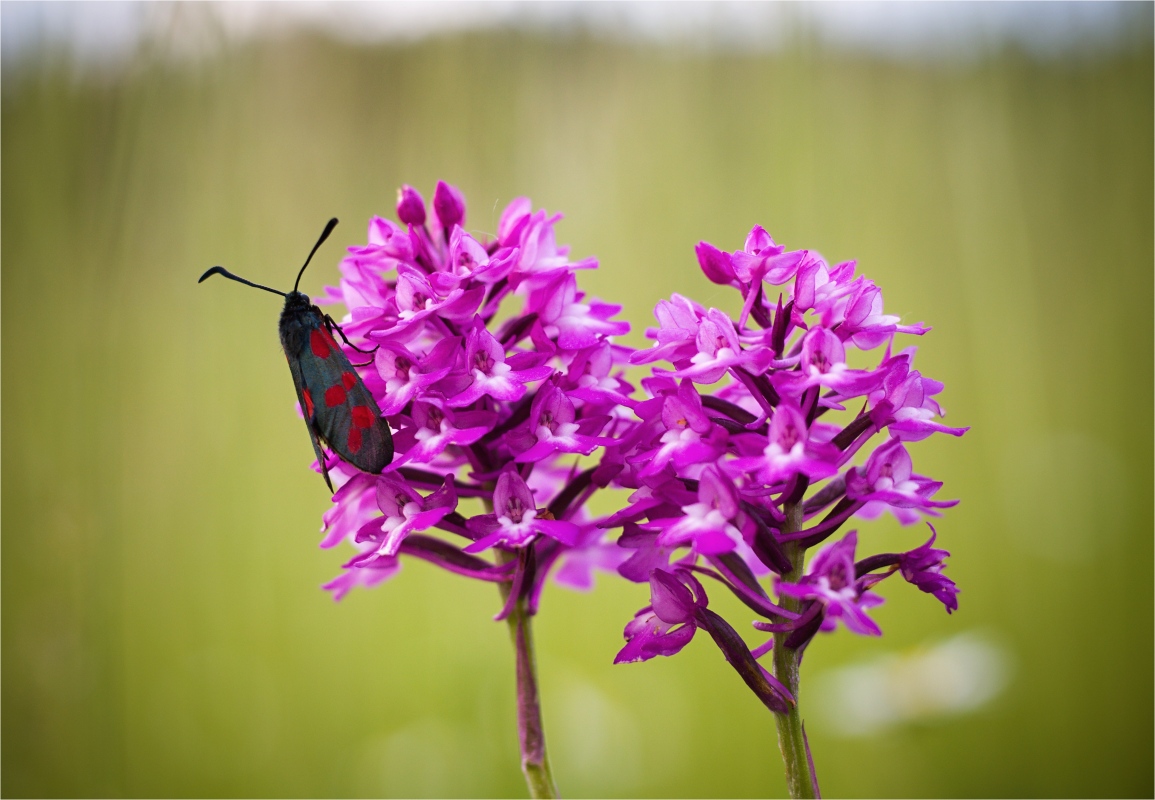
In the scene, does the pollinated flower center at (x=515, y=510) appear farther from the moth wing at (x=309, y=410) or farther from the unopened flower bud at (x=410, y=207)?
the unopened flower bud at (x=410, y=207)

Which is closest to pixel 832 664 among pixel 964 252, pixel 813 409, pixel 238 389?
pixel 964 252

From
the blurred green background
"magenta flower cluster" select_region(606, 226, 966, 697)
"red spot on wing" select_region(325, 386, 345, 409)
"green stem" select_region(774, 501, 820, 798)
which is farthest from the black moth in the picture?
the blurred green background

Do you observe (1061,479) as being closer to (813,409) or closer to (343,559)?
(813,409)

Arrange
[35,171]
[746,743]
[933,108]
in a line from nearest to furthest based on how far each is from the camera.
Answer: [746,743]
[35,171]
[933,108]

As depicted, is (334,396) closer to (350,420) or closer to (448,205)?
(350,420)

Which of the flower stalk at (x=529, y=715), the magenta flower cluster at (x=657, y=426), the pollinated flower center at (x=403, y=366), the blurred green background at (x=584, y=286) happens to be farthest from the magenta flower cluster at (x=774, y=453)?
the blurred green background at (x=584, y=286)

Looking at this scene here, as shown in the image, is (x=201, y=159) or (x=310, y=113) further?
(x=310, y=113)

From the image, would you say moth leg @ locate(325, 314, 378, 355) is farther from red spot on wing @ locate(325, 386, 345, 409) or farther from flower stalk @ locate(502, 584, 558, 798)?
flower stalk @ locate(502, 584, 558, 798)
